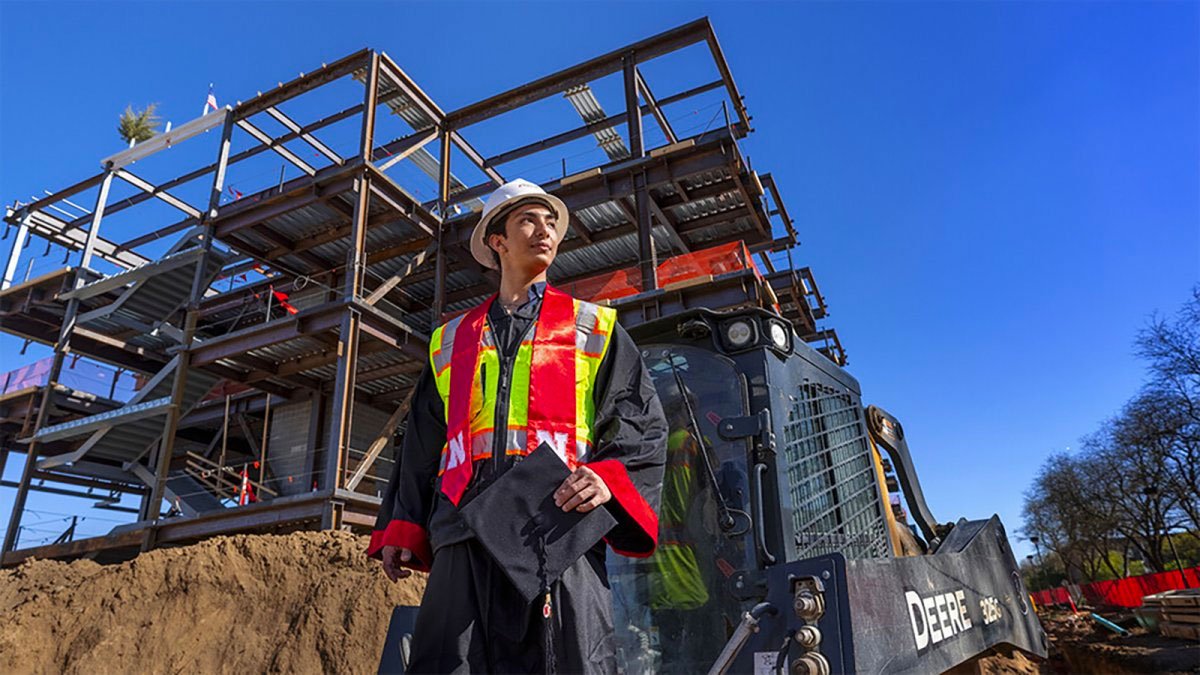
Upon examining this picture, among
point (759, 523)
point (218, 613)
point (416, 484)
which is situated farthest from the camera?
point (218, 613)

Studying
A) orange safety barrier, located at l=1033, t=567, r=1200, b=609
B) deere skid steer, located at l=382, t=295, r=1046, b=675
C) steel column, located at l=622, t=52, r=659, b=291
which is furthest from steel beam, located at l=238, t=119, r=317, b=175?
orange safety barrier, located at l=1033, t=567, r=1200, b=609

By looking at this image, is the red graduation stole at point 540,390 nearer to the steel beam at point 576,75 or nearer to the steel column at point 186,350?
the steel column at point 186,350

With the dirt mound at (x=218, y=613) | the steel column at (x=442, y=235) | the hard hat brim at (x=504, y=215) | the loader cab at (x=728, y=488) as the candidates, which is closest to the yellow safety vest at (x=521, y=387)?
the hard hat brim at (x=504, y=215)

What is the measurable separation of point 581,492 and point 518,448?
10.8 inches

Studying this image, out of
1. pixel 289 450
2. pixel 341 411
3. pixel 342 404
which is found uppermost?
pixel 289 450

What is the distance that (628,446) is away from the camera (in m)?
1.80

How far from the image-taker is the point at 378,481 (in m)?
17.9

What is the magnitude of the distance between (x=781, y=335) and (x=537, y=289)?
4.50 feet

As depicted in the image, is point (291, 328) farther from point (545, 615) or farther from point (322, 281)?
point (545, 615)

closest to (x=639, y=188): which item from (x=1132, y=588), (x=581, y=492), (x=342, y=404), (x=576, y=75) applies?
(x=576, y=75)

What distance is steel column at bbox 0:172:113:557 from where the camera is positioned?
18.0 metres

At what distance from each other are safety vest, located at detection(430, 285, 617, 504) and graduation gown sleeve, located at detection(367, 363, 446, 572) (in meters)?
0.06

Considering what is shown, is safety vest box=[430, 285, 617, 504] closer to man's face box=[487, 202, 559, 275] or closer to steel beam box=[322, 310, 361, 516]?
man's face box=[487, 202, 559, 275]

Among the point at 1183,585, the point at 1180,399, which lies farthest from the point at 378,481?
the point at 1180,399
